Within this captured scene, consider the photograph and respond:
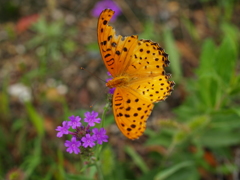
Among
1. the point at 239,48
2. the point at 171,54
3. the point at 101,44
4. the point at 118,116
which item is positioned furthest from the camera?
the point at 239,48

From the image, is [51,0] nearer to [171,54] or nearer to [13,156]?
[171,54]

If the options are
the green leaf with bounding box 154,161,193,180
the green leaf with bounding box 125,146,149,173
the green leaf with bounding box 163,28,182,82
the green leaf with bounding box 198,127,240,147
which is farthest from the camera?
the green leaf with bounding box 163,28,182,82

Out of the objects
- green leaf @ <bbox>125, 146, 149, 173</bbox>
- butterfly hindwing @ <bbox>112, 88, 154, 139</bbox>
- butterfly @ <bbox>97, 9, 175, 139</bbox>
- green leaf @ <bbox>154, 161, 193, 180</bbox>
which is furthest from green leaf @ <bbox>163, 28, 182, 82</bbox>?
butterfly hindwing @ <bbox>112, 88, 154, 139</bbox>

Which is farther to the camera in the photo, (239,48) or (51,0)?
Answer: (51,0)

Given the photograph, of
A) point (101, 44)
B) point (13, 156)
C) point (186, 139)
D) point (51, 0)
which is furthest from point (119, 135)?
point (51, 0)

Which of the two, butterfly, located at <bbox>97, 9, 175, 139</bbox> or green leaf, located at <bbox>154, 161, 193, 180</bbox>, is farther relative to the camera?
green leaf, located at <bbox>154, 161, 193, 180</bbox>

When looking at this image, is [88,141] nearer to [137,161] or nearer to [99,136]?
[99,136]

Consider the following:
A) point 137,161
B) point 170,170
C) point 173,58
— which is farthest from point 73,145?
point 173,58

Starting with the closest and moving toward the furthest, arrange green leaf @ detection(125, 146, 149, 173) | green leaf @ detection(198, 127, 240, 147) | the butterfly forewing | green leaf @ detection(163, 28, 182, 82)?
the butterfly forewing → green leaf @ detection(198, 127, 240, 147) → green leaf @ detection(125, 146, 149, 173) → green leaf @ detection(163, 28, 182, 82)

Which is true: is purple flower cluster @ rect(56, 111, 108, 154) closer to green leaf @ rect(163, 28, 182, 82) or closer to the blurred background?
the blurred background
